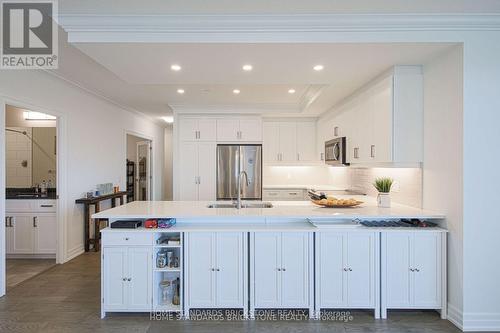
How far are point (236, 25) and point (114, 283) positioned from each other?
247 centimetres

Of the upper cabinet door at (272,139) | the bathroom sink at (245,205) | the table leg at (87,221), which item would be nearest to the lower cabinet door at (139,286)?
the bathroom sink at (245,205)

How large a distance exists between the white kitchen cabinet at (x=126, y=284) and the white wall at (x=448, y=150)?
2679 mm

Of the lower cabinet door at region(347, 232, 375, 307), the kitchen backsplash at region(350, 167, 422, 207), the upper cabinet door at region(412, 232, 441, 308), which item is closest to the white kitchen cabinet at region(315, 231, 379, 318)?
the lower cabinet door at region(347, 232, 375, 307)

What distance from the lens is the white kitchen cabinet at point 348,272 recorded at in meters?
2.63

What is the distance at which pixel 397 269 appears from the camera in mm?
2633

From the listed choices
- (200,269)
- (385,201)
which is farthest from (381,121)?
(200,269)

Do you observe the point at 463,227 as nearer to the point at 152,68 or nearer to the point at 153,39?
the point at 153,39

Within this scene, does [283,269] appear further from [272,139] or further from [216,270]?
[272,139]

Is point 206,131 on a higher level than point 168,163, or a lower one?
higher

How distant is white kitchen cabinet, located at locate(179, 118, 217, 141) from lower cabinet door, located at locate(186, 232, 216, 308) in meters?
3.32

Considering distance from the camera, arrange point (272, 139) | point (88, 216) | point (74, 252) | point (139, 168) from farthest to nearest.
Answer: point (139, 168), point (272, 139), point (88, 216), point (74, 252)

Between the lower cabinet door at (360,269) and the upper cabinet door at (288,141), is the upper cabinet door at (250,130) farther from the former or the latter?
the lower cabinet door at (360,269)

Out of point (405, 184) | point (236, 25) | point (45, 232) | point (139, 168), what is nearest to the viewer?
point (236, 25)

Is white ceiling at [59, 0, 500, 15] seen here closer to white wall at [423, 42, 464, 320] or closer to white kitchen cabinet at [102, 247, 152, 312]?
white wall at [423, 42, 464, 320]
